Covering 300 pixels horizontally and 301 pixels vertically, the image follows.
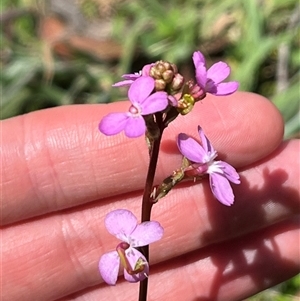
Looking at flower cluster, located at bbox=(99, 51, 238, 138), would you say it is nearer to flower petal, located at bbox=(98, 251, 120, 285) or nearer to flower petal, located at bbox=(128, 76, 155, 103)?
flower petal, located at bbox=(128, 76, 155, 103)

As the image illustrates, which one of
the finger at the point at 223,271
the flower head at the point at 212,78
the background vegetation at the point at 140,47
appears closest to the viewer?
the flower head at the point at 212,78

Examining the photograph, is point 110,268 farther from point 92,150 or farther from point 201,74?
point 92,150

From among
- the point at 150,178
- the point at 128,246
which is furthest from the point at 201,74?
the point at 128,246

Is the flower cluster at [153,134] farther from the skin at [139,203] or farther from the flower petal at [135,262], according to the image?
the skin at [139,203]

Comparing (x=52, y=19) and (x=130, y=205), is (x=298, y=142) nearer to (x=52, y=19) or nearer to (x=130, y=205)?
(x=130, y=205)

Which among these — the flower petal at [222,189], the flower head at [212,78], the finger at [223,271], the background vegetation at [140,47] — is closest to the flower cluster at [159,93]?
the flower head at [212,78]

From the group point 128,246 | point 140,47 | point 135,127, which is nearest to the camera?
point 135,127

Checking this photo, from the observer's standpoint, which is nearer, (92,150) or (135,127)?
(135,127)
